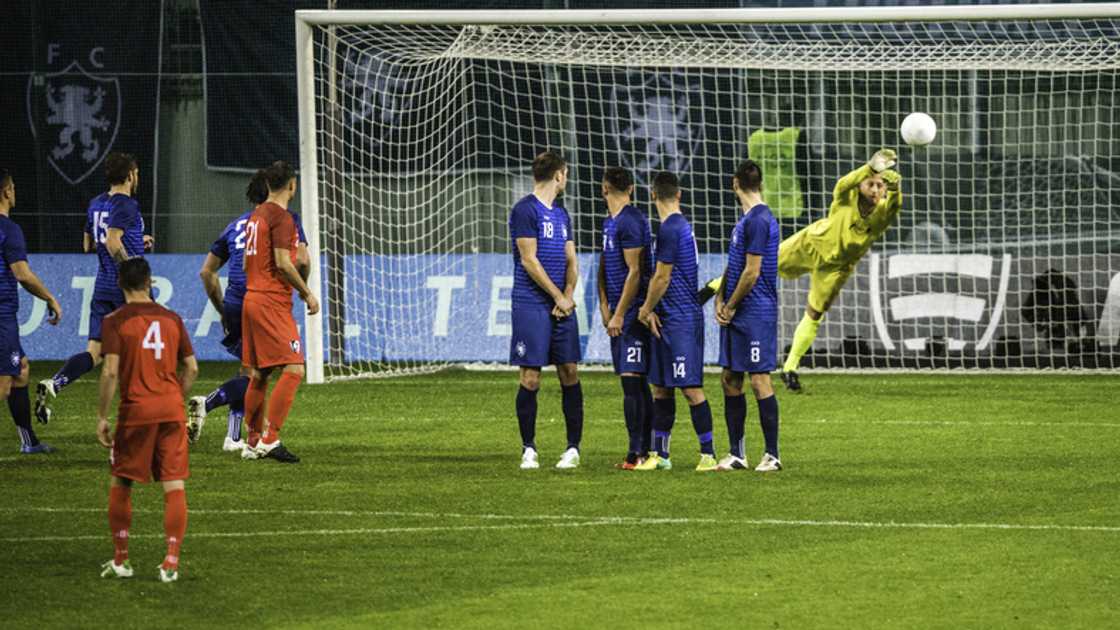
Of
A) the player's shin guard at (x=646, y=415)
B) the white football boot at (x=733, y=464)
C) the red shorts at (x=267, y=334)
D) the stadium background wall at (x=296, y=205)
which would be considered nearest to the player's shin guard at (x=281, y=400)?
the red shorts at (x=267, y=334)

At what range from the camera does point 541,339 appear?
35.1 feet

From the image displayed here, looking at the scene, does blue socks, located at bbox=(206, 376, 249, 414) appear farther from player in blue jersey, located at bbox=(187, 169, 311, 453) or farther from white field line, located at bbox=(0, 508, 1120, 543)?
white field line, located at bbox=(0, 508, 1120, 543)

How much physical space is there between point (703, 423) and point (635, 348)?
64 centimetres

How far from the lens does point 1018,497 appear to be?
9828 millimetres

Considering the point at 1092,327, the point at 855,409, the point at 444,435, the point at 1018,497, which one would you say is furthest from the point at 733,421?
the point at 1092,327

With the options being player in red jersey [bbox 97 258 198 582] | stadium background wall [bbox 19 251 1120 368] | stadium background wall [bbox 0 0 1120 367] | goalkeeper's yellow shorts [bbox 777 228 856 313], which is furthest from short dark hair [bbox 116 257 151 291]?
stadium background wall [bbox 0 0 1120 367]

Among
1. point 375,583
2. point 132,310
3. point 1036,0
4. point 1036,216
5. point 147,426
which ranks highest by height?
point 1036,0

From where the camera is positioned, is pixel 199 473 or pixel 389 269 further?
pixel 389 269

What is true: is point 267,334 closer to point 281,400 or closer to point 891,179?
point 281,400

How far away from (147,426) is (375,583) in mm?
1173

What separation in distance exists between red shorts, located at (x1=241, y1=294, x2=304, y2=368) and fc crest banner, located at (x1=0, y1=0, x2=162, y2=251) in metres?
11.5

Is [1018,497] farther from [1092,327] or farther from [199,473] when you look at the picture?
[1092,327]

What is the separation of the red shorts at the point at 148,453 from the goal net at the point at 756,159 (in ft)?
33.6

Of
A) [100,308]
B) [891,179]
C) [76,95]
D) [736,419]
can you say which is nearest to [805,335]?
[891,179]
